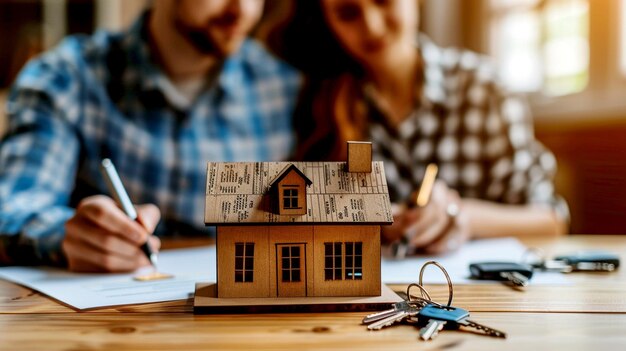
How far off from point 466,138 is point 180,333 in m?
1.39

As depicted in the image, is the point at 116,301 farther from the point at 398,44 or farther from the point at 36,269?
the point at 398,44

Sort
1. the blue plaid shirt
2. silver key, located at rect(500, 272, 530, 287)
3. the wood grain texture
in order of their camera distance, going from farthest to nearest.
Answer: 1. the blue plaid shirt
2. silver key, located at rect(500, 272, 530, 287)
3. the wood grain texture

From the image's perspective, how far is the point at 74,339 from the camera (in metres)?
0.57

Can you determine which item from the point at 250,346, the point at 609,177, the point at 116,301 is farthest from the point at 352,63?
the point at 250,346

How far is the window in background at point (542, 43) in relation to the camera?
2221mm

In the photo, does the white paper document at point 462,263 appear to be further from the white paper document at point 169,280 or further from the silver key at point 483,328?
the silver key at point 483,328

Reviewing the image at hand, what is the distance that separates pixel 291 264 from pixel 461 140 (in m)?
1.23

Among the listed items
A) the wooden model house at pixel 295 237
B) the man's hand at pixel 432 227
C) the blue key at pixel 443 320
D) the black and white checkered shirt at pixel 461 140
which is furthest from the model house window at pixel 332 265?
the black and white checkered shirt at pixel 461 140

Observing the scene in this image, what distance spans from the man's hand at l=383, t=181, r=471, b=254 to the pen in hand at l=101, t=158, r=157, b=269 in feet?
1.51

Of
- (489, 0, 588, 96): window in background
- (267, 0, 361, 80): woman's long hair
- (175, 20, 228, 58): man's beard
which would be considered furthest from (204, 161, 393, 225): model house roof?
(489, 0, 588, 96): window in background

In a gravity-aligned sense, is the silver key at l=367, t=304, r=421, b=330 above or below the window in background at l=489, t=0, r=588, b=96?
below

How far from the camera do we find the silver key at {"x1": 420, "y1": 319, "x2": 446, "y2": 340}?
1.87 ft

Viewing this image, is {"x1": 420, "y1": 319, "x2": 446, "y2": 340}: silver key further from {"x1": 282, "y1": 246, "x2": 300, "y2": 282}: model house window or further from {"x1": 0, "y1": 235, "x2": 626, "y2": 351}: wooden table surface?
{"x1": 282, "y1": 246, "x2": 300, "y2": 282}: model house window

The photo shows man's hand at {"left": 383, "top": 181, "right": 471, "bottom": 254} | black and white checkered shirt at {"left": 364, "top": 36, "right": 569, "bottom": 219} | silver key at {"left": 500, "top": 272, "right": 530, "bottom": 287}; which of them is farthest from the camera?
black and white checkered shirt at {"left": 364, "top": 36, "right": 569, "bottom": 219}
